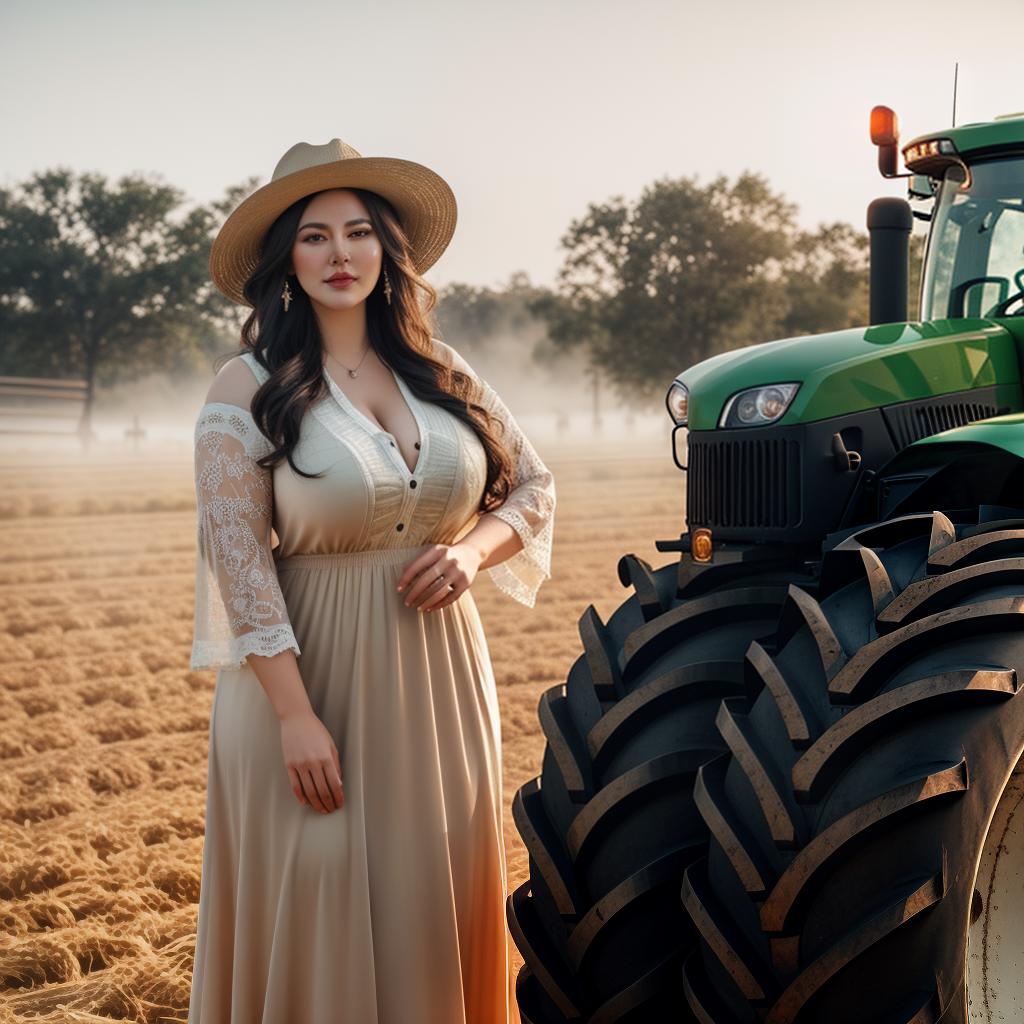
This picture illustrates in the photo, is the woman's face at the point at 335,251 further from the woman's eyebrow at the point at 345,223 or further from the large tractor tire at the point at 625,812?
the large tractor tire at the point at 625,812

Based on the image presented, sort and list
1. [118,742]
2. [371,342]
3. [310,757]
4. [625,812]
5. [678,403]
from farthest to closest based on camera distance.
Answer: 1. [118,742]
2. [678,403]
3. [371,342]
4. [310,757]
5. [625,812]

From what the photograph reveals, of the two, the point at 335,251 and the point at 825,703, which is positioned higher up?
the point at 335,251

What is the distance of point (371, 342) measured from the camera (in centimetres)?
310

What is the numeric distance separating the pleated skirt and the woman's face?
54 centimetres

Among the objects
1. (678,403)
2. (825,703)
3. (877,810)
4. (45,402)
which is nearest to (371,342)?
(678,403)

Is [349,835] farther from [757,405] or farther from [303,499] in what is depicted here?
[757,405]

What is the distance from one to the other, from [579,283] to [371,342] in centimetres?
4288

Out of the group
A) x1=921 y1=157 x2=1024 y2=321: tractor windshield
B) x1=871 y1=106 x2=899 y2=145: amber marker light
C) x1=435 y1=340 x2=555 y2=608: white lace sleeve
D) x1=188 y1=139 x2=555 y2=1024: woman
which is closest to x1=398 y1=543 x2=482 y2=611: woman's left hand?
x1=188 y1=139 x2=555 y2=1024: woman

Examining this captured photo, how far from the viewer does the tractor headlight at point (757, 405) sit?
10.5ft

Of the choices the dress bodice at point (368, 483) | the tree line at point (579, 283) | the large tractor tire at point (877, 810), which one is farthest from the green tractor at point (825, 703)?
the tree line at point (579, 283)

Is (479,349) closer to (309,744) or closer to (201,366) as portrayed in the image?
(201,366)

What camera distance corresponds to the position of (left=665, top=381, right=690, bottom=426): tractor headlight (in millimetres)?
3469

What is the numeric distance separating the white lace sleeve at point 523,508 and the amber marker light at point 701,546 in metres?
0.32

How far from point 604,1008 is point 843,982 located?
59cm
